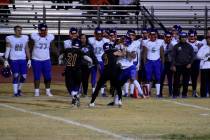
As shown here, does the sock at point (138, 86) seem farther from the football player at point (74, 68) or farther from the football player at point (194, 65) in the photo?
the football player at point (74, 68)

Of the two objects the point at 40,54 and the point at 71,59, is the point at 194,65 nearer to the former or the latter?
the point at 40,54

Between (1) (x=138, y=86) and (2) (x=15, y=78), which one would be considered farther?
(2) (x=15, y=78)

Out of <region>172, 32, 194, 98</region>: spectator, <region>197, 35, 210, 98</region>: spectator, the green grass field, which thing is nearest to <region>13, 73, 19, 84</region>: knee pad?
the green grass field

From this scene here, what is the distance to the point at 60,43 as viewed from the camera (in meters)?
29.1

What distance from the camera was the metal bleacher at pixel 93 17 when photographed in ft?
95.8

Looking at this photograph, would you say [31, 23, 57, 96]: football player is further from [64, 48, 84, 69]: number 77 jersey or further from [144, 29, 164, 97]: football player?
[64, 48, 84, 69]: number 77 jersey

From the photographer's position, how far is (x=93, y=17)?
98.5ft

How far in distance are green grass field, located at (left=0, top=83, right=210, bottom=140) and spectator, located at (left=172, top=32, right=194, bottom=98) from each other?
828 millimetres

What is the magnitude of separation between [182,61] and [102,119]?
6.06 meters

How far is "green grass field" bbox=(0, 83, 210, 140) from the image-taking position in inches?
543

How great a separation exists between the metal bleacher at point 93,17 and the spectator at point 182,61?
6.55m

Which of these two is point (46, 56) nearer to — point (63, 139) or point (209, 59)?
point (209, 59)

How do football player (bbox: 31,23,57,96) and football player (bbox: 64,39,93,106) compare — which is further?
football player (bbox: 31,23,57,96)

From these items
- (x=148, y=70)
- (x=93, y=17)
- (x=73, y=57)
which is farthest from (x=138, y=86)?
(x=93, y=17)
